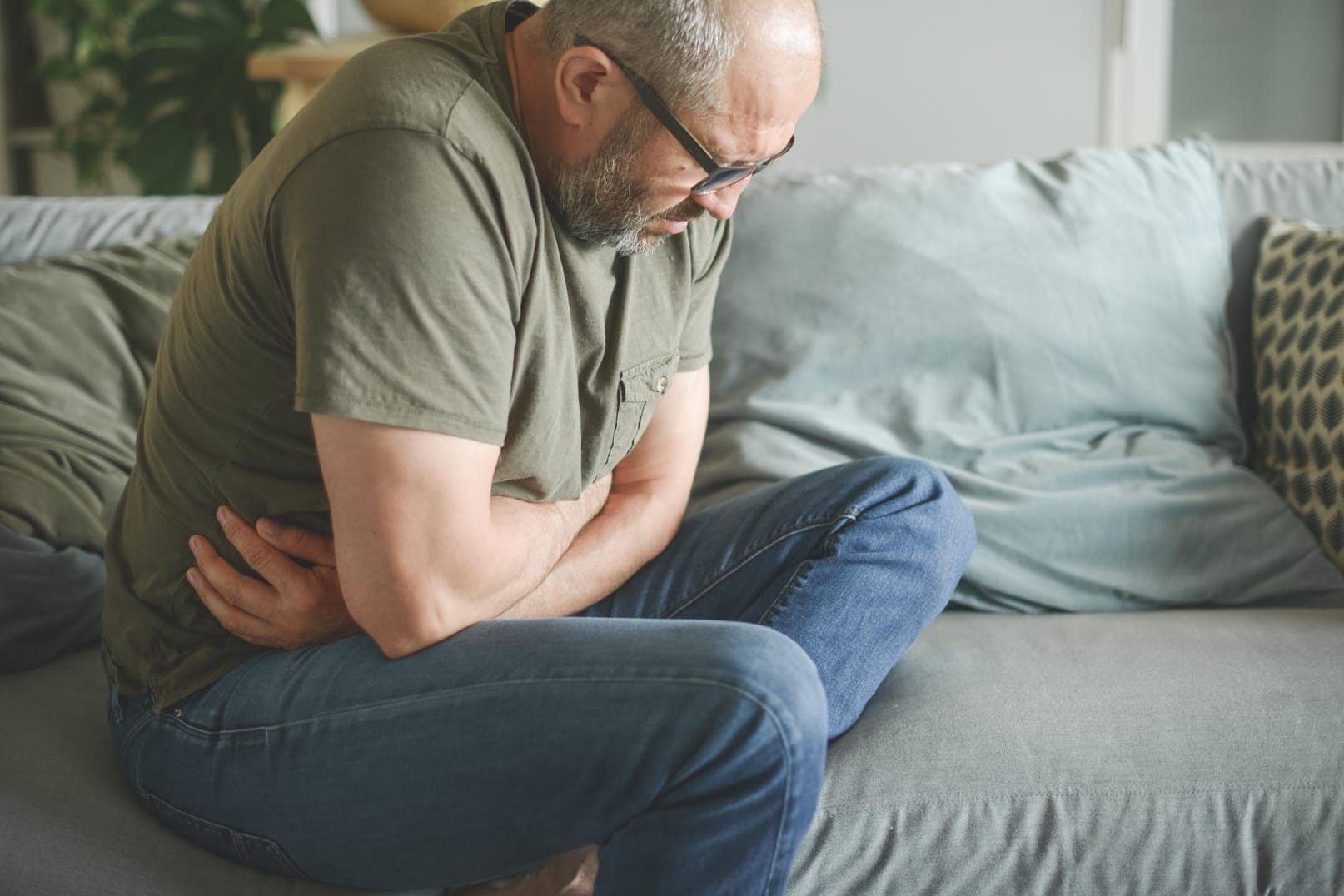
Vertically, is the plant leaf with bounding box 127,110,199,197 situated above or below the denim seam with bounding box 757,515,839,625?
above

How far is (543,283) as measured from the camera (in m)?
0.90

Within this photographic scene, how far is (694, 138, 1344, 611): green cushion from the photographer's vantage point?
4.73ft

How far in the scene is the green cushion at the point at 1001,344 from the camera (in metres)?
1.44

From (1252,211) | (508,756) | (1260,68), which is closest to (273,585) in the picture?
(508,756)

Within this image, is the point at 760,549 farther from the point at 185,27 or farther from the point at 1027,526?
the point at 185,27

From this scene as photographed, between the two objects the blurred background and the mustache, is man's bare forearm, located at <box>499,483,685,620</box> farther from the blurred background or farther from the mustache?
the blurred background

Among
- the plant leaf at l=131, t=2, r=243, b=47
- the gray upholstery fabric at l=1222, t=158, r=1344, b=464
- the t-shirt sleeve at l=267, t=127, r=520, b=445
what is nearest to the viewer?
the t-shirt sleeve at l=267, t=127, r=520, b=445

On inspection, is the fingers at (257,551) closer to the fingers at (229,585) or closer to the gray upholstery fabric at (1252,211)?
the fingers at (229,585)

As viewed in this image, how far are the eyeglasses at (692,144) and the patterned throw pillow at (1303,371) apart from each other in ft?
2.74

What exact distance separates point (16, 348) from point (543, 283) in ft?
2.42

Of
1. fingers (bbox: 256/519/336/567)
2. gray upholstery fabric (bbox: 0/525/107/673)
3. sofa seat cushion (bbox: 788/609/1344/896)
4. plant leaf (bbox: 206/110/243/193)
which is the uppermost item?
plant leaf (bbox: 206/110/243/193)

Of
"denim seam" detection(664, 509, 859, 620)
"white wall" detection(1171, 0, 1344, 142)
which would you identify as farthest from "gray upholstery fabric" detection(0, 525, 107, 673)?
"white wall" detection(1171, 0, 1344, 142)

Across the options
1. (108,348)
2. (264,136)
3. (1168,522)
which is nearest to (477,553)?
(108,348)

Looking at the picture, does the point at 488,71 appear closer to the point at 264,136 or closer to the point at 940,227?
the point at 940,227
